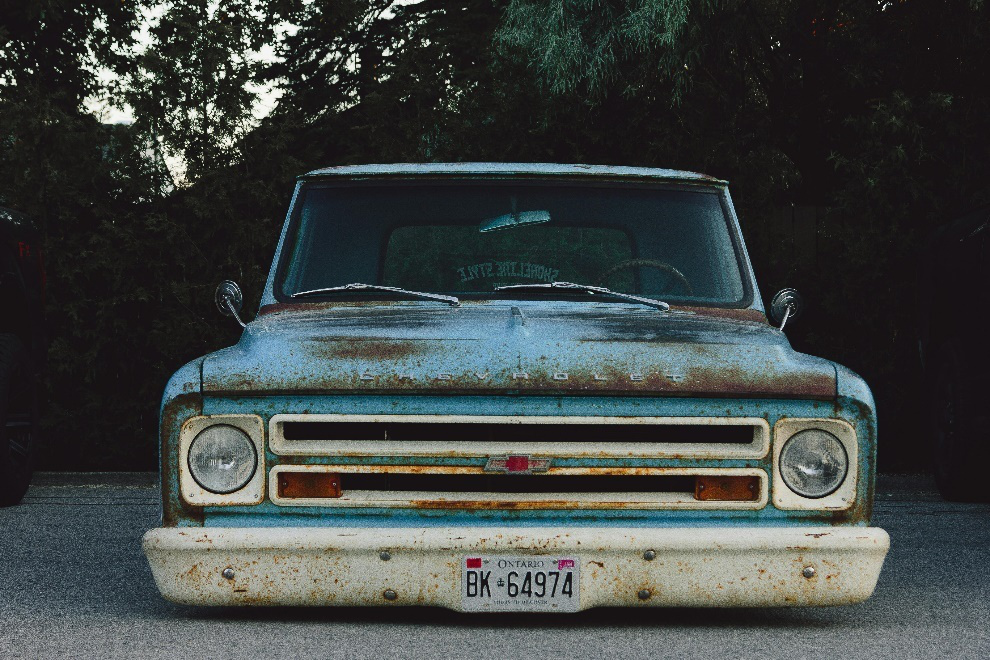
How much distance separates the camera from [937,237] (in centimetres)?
1116

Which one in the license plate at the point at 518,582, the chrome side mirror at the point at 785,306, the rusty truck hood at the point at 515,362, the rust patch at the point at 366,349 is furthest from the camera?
the chrome side mirror at the point at 785,306

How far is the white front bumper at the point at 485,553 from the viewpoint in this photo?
5027 millimetres

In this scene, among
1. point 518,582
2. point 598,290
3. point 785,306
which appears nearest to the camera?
point 518,582

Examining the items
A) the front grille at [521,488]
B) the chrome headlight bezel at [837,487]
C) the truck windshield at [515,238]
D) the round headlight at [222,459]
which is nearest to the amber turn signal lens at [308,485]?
the front grille at [521,488]

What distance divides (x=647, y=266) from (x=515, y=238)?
547 mm

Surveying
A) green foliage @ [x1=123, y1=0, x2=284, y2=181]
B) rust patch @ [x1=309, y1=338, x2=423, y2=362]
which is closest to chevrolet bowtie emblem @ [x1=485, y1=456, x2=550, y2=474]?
rust patch @ [x1=309, y1=338, x2=423, y2=362]

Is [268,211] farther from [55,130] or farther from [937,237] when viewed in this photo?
[937,237]

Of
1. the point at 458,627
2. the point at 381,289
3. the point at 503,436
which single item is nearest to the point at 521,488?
the point at 503,436

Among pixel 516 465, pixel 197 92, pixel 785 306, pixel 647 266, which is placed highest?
pixel 197 92

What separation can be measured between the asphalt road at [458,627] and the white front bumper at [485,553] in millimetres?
164

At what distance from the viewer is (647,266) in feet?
21.0

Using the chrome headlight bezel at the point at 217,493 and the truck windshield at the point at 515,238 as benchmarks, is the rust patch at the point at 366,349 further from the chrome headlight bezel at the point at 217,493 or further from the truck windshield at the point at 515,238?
the truck windshield at the point at 515,238

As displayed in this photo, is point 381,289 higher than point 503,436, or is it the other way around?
point 381,289

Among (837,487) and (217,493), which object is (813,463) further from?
(217,493)
